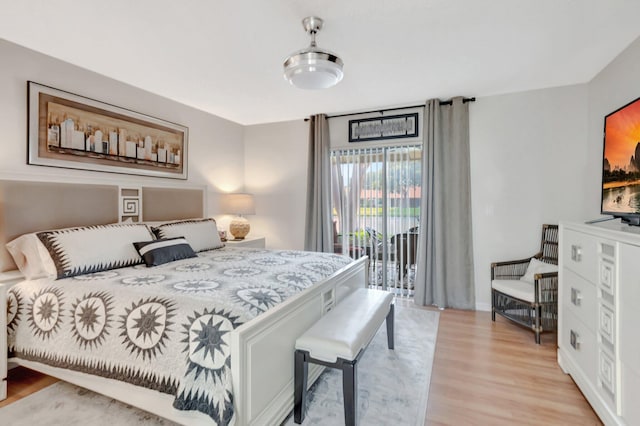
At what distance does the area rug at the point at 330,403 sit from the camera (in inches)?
70.6

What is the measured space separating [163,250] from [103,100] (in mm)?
1645

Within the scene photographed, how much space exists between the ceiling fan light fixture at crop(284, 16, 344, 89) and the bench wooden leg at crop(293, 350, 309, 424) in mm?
1761

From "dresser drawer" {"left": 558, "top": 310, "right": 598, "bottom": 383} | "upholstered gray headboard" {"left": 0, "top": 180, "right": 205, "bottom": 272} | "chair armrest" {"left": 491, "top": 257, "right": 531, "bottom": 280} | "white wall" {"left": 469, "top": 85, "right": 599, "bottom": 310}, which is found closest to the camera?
"dresser drawer" {"left": 558, "top": 310, "right": 598, "bottom": 383}

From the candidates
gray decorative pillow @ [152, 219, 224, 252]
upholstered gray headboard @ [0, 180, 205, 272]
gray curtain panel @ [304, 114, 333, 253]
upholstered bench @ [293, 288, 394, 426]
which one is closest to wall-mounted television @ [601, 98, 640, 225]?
upholstered bench @ [293, 288, 394, 426]

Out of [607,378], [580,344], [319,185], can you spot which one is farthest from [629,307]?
[319,185]

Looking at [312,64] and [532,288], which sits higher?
[312,64]

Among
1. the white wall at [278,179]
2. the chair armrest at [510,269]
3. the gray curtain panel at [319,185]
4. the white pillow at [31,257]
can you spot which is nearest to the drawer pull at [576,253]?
the chair armrest at [510,269]

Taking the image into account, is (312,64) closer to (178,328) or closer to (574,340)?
(178,328)

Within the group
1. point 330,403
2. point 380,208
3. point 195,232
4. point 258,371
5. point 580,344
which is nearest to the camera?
point 258,371

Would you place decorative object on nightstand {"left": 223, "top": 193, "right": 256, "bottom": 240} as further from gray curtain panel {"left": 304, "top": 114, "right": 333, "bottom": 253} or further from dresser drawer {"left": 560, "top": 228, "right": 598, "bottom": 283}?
dresser drawer {"left": 560, "top": 228, "right": 598, "bottom": 283}

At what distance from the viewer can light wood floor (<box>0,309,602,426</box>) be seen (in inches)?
72.5

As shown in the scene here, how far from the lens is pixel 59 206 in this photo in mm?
2596

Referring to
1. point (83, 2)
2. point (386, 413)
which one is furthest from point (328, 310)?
point (83, 2)

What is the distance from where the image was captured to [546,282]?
9.37 ft
